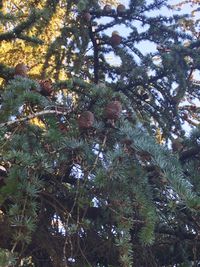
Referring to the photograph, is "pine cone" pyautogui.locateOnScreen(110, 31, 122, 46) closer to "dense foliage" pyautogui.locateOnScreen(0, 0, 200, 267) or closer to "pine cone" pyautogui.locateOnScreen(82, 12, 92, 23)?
"pine cone" pyautogui.locateOnScreen(82, 12, 92, 23)

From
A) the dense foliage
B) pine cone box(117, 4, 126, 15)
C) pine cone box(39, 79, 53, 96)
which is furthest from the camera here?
pine cone box(117, 4, 126, 15)

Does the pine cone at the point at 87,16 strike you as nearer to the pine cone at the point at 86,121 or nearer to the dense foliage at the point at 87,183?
the dense foliage at the point at 87,183

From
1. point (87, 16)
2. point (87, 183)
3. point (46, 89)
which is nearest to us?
point (87, 183)

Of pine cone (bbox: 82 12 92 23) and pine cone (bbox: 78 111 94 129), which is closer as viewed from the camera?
pine cone (bbox: 78 111 94 129)

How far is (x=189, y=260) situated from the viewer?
266 centimetres

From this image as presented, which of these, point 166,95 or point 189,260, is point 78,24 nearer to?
point 166,95

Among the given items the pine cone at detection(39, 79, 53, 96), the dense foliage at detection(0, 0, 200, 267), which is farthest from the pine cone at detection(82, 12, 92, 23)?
the pine cone at detection(39, 79, 53, 96)

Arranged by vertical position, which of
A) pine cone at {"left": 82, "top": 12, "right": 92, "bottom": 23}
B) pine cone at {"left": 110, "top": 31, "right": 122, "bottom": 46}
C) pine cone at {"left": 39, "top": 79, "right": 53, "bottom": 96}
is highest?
pine cone at {"left": 82, "top": 12, "right": 92, "bottom": 23}

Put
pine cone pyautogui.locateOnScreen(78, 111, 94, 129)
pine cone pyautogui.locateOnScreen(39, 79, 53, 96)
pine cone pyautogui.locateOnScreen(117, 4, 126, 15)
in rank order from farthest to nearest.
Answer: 1. pine cone pyautogui.locateOnScreen(117, 4, 126, 15)
2. pine cone pyautogui.locateOnScreen(39, 79, 53, 96)
3. pine cone pyautogui.locateOnScreen(78, 111, 94, 129)

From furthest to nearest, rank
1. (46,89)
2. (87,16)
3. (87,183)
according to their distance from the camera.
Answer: (87,16)
(46,89)
(87,183)

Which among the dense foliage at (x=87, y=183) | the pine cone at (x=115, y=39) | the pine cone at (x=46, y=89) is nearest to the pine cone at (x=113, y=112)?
the dense foliage at (x=87, y=183)

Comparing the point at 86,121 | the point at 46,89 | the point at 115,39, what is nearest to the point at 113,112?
the point at 86,121

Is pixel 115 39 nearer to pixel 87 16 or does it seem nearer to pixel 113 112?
pixel 87 16

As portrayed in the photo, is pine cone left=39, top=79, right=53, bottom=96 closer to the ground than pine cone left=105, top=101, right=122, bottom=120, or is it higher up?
higher up
